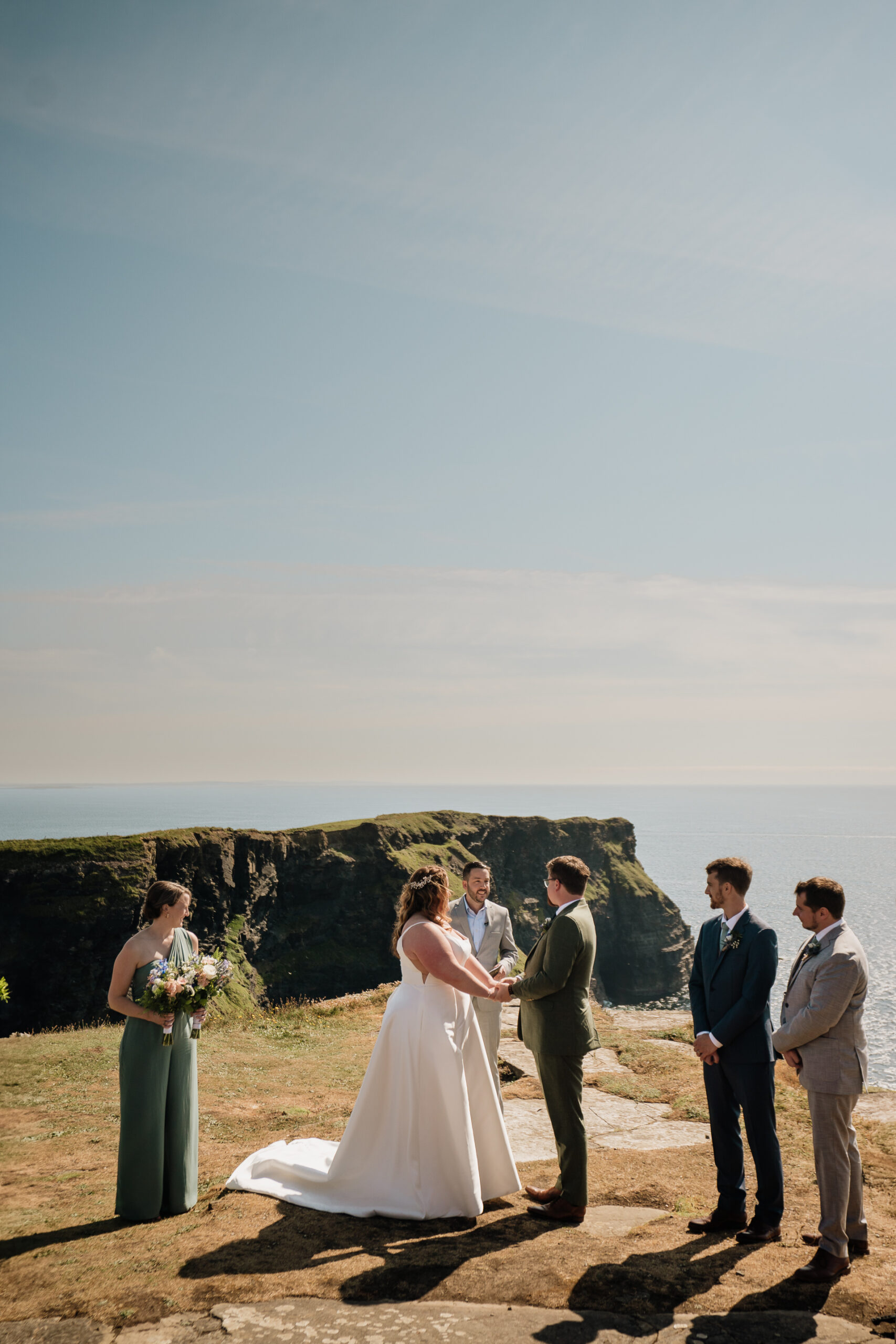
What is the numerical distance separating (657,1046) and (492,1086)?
22.1ft

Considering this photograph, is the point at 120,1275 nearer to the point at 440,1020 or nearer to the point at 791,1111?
the point at 440,1020

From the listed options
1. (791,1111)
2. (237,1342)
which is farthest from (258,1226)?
(791,1111)

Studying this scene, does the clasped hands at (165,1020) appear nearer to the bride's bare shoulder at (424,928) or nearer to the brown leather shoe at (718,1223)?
the bride's bare shoulder at (424,928)

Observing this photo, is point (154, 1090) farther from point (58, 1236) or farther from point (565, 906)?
point (565, 906)

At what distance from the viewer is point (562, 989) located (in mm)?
5852

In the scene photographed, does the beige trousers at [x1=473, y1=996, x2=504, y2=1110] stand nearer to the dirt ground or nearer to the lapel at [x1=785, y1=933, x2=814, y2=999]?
the dirt ground

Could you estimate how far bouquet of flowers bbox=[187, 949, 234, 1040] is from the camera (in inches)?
228

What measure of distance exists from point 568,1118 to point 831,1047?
184cm

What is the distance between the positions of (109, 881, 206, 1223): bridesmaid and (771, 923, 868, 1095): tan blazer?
4.14 metres

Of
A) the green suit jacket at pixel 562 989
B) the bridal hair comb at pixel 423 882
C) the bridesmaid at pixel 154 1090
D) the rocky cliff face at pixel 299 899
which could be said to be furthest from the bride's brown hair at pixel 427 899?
the rocky cliff face at pixel 299 899

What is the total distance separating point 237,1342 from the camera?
151 inches

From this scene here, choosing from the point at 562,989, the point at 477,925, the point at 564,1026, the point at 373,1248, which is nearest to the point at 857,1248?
the point at 564,1026

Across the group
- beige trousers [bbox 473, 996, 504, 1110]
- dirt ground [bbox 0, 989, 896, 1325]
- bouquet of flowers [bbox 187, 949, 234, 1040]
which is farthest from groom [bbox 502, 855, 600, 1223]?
bouquet of flowers [bbox 187, 949, 234, 1040]

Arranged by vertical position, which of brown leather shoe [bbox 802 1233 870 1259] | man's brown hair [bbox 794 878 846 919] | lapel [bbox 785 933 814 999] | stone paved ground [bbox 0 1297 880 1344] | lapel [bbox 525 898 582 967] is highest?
man's brown hair [bbox 794 878 846 919]
